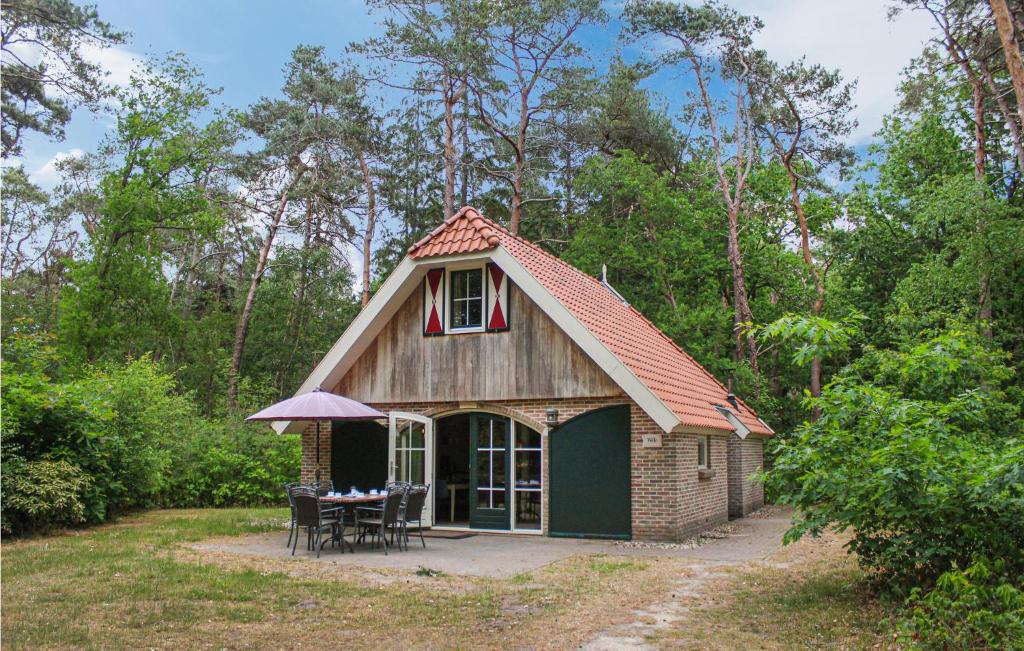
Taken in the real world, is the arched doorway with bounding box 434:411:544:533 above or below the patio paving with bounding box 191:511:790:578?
above

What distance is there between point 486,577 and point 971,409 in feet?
18.8

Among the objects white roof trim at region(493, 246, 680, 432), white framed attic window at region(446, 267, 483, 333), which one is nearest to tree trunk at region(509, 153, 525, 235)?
white framed attic window at region(446, 267, 483, 333)

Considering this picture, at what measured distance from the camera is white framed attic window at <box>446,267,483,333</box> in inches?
575

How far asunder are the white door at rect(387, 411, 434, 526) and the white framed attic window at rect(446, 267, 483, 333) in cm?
184

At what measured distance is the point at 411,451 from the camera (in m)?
14.9

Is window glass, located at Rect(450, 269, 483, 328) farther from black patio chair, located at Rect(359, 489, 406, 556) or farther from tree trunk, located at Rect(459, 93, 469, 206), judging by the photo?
tree trunk, located at Rect(459, 93, 469, 206)

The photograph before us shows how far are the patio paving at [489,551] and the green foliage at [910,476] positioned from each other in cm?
360

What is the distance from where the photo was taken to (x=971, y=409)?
8.79 metres

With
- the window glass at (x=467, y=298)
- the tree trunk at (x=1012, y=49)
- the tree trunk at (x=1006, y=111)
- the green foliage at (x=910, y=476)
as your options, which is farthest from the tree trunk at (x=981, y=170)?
the window glass at (x=467, y=298)

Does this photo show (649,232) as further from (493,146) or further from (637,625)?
(637,625)

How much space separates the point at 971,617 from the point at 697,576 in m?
4.25

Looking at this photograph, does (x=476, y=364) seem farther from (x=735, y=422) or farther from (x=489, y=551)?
(x=735, y=422)

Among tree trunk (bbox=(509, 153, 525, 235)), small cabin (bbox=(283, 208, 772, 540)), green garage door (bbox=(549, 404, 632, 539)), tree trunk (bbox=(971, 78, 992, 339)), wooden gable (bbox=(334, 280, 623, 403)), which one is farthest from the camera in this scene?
tree trunk (bbox=(509, 153, 525, 235))

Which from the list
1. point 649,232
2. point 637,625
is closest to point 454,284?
point 637,625
